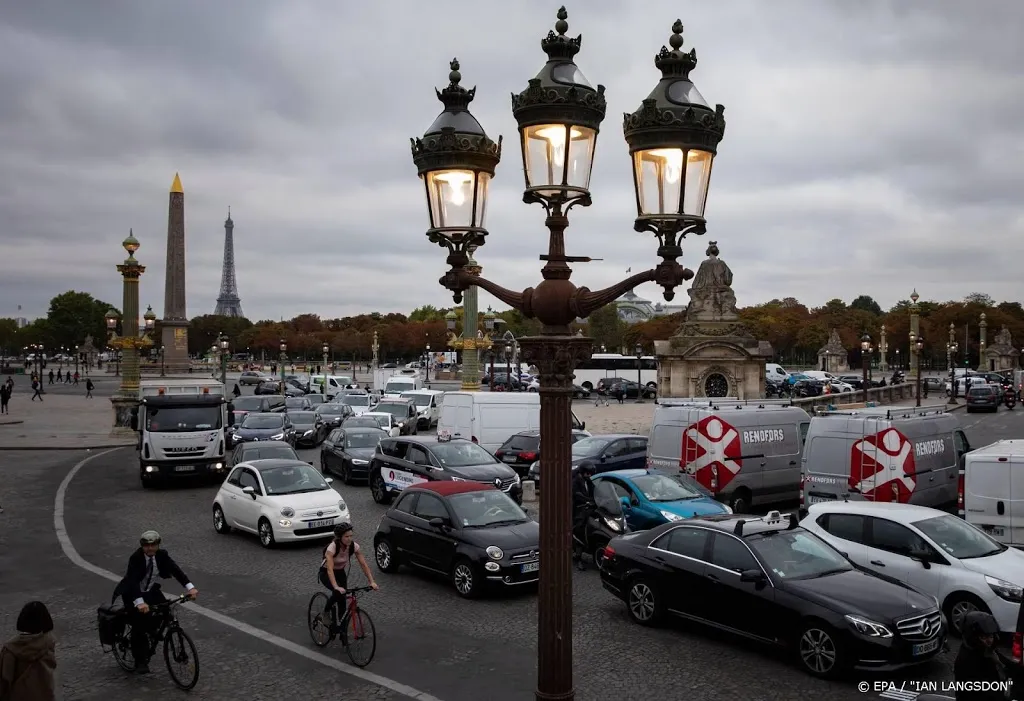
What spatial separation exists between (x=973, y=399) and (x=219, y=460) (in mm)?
45460

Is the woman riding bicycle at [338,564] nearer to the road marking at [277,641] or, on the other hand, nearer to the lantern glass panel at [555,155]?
the road marking at [277,641]

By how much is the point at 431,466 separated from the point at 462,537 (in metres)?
6.95

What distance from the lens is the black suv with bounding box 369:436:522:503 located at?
19.5 m

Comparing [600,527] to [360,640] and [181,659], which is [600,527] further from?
[181,659]

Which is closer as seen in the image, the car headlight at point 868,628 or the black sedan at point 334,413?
the car headlight at point 868,628

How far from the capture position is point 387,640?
10.9 m

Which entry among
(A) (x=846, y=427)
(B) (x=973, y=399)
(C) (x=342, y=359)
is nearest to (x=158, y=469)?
(A) (x=846, y=427)

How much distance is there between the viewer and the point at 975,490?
1405 centimetres

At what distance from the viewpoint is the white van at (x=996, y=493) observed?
44.8ft

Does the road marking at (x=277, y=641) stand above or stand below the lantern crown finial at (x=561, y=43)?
below

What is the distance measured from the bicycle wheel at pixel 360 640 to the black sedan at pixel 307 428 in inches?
961

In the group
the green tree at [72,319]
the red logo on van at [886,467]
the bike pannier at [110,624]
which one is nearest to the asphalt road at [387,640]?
the bike pannier at [110,624]

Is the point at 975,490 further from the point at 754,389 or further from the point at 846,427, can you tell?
the point at 754,389

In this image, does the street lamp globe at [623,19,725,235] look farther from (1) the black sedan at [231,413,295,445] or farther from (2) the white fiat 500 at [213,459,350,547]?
(1) the black sedan at [231,413,295,445]
